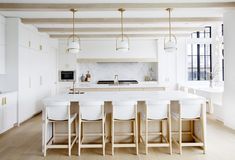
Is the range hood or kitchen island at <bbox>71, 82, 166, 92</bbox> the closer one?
kitchen island at <bbox>71, 82, 166, 92</bbox>

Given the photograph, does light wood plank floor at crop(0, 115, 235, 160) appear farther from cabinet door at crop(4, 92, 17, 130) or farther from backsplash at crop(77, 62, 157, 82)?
backsplash at crop(77, 62, 157, 82)

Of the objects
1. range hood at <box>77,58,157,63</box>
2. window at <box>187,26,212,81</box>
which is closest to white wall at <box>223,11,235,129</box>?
range hood at <box>77,58,157,63</box>

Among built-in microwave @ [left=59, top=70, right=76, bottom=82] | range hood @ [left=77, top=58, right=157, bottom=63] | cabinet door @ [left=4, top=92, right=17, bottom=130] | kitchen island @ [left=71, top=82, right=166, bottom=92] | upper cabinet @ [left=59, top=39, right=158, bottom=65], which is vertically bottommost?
cabinet door @ [left=4, top=92, right=17, bottom=130]

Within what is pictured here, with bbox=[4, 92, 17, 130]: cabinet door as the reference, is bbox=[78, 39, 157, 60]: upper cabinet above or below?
above

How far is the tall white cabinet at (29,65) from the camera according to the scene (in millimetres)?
5594

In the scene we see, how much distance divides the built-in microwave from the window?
14.9 ft

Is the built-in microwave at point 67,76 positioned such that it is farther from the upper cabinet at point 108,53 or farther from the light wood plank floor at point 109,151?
the light wood plank floor at point 109,151

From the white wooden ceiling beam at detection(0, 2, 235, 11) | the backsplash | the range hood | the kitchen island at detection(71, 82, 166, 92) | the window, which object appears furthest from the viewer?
the window

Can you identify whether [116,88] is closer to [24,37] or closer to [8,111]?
[24,37]

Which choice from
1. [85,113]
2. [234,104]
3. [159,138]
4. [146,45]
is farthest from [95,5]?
[146,45]

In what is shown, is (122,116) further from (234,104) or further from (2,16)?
(2,16)

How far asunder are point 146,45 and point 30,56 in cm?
419

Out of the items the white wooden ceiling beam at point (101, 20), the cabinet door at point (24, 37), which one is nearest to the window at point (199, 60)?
the white wooden ceiling beam at point (101, 20)

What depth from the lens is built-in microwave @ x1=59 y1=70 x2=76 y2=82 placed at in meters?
8.64
